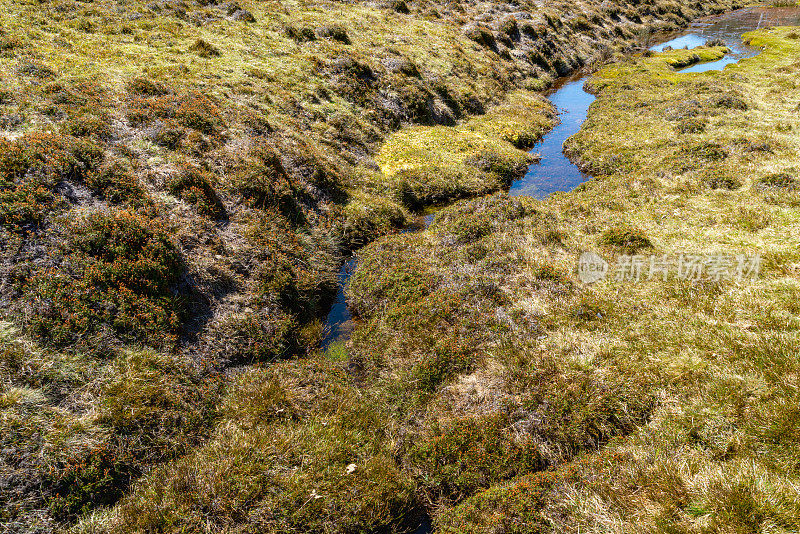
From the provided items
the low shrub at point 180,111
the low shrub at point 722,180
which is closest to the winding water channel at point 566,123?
the low shrub at point 722,180

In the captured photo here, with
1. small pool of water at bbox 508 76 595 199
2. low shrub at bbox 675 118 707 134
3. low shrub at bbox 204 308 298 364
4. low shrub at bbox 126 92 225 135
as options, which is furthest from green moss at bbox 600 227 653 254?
low shrub at bbox 126 92 225 135

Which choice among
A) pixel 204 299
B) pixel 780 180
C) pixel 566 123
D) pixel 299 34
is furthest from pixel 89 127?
pixel 566 123

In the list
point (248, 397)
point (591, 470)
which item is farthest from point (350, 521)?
point (591, 470)

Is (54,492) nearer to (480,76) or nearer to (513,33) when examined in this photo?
(480,76)

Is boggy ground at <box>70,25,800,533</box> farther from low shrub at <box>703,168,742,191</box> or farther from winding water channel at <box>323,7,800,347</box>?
winding water channel at <box>323,7,800,347</box>

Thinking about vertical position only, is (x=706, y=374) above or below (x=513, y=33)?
below

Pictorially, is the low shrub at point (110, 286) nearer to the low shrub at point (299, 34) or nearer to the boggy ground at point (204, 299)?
the boggy ground at point (204, 299)
